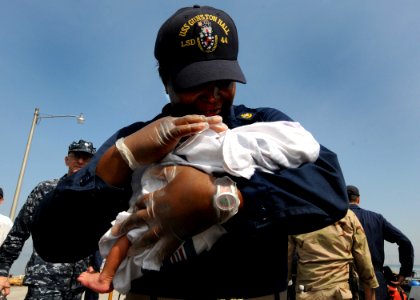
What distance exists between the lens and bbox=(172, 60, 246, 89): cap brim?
1.41 m

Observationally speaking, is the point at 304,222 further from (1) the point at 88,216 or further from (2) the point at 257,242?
(1) the point at 88,216

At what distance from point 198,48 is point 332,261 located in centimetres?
515

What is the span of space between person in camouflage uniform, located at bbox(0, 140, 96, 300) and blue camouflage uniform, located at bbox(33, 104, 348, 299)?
10.5 ft

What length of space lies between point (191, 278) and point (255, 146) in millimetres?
531

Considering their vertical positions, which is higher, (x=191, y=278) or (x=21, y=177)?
(x=21, y=177)

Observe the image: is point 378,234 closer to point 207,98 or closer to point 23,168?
point 207,98

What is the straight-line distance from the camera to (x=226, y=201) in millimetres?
1102

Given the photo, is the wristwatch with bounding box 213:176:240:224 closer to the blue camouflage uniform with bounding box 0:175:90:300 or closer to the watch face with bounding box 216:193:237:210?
the watch face with bounding box 216:193:237:210

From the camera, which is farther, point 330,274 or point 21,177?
point 21,177

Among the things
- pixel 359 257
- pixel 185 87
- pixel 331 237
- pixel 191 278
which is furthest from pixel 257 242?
pixel 359 257

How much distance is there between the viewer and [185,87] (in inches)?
56.2

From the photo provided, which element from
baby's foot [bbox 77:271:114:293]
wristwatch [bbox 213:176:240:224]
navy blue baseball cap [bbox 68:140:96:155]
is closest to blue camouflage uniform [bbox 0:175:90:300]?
navy blue baseball cap [bbox 68:140:96:155]

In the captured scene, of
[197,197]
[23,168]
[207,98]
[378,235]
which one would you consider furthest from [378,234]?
[23,168]

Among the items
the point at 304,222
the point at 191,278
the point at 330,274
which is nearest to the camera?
the point at 304,222
